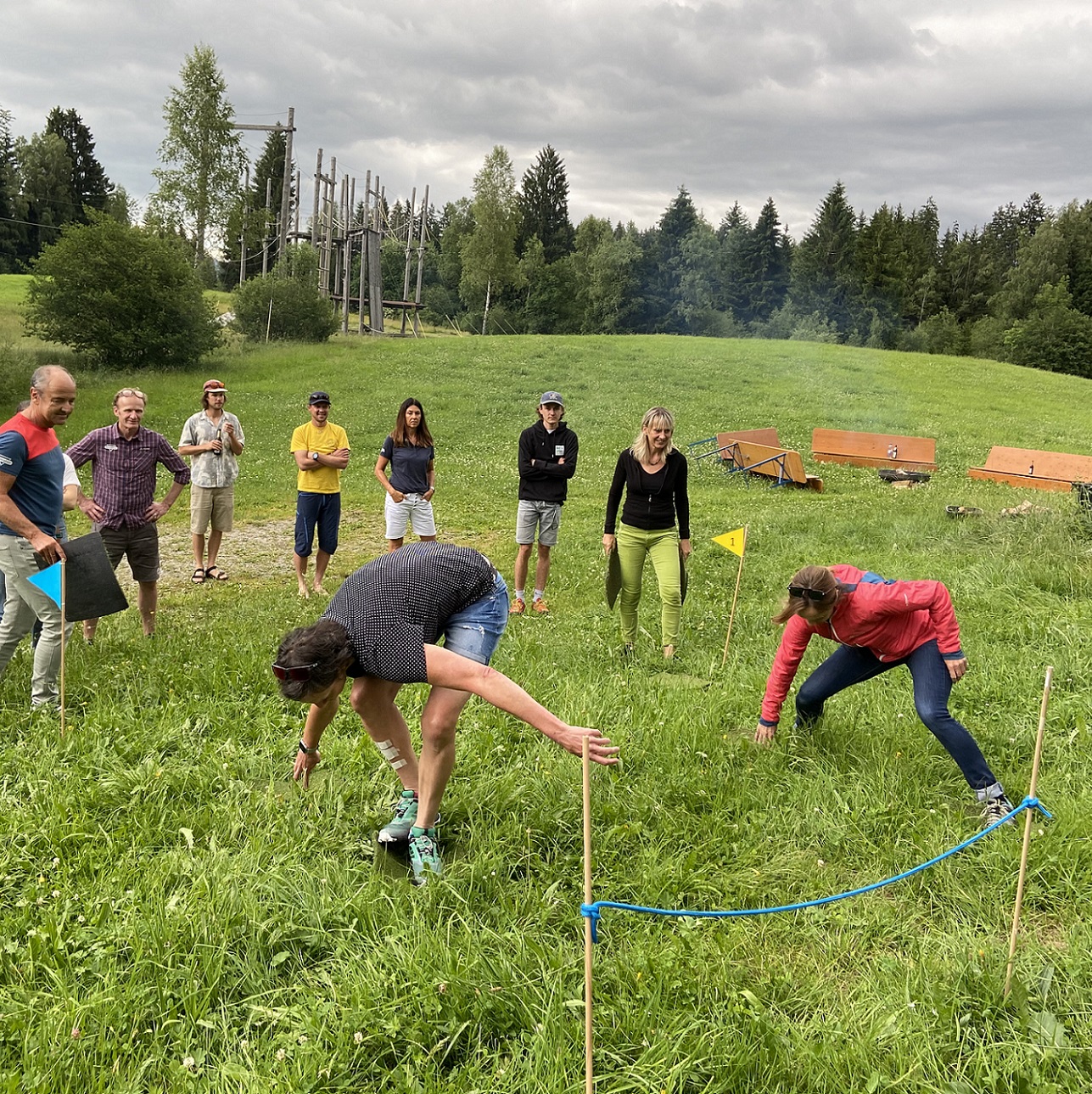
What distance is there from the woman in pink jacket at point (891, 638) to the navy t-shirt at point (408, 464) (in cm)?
490

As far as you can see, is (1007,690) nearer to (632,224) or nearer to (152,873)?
(152,873)

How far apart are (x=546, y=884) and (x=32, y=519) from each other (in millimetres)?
4178

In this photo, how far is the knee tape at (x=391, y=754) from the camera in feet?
12.7

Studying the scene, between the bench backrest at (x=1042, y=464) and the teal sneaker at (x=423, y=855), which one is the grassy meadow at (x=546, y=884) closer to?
the teal sneaker at (x=423, y=855)

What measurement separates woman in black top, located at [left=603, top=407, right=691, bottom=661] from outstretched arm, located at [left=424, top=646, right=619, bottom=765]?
3542 millimetres

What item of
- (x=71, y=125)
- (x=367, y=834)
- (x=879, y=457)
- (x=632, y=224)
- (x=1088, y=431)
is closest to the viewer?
(x=367, y=834)

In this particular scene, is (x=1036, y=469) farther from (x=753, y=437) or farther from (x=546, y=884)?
(x=546, y=884)

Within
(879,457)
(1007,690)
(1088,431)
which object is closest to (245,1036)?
(1007,690)

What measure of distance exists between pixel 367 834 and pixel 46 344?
94.8 ft

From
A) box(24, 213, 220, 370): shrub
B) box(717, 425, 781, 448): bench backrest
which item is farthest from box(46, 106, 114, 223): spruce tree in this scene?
box(717, 425, 781, 448): bench backrest

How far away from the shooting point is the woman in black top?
6477mm

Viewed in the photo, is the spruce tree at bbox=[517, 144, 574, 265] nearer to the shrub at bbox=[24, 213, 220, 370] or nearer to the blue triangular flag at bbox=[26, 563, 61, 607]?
the shrub at bbox=[24, 213, 220, 370]

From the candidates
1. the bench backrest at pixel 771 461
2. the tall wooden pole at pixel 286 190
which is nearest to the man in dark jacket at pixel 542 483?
the bench backrest at pixel 771 461

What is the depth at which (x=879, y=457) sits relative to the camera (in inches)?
714
